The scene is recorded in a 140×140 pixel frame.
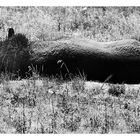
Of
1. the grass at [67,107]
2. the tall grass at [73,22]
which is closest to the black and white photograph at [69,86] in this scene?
the grass at [67,107]

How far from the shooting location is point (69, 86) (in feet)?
26.4

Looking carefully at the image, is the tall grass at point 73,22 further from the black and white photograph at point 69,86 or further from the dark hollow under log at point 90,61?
the dark hollow under log at point 90,61

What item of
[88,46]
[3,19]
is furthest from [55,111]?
[3,19]

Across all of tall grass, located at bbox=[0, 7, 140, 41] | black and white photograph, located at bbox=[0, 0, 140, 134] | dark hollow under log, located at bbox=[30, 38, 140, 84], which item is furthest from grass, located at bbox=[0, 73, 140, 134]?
tall grass, located at bbox=[0, 7, 140, 41]

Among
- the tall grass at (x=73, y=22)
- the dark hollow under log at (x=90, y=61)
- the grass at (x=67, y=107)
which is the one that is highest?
the tall grass at (x=73, y=22)

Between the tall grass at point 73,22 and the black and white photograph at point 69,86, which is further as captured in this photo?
the tall grass at point 73,22

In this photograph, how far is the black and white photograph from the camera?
6758 millimetres

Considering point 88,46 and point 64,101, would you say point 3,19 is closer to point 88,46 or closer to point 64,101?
point 88,46

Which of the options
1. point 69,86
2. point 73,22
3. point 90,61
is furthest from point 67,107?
point 73,22

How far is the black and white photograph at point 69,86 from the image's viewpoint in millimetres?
6758

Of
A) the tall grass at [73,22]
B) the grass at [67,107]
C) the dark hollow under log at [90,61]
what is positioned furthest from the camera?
the tall grass at [73,22]

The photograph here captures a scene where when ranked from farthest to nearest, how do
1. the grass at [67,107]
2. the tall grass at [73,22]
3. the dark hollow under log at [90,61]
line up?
the tall grass at [73,22]
the dark hollow under log at [90,61]
the grass at [67,107]

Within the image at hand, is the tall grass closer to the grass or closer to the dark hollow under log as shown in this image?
the dark hollow under log

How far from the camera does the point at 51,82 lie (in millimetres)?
8102
